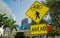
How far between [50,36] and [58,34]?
10.6 ft

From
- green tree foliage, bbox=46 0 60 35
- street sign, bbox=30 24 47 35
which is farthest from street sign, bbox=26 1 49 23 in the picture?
green tree foliage, bbox=46 0 60 35

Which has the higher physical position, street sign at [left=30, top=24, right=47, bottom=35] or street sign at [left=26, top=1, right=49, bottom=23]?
street sign at [left=26, top=1, right=49, bottom=23]

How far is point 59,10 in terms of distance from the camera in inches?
1511

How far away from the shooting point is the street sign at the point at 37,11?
8.34 meters

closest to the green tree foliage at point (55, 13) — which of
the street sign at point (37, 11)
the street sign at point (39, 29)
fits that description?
the street sign at point (37, 11)

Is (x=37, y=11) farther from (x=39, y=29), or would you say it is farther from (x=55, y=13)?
(x=55, y=13)

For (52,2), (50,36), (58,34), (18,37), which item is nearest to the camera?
(52,2)

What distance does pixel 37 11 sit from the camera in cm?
838

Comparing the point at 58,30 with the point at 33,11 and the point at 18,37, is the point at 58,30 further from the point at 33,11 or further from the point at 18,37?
the point at 33,11

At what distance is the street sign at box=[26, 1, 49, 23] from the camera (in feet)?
27.4

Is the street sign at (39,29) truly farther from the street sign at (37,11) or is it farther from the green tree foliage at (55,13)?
the green tree foliage at (55,13)

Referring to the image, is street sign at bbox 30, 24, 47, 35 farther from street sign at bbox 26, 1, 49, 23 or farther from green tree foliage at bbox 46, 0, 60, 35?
green tree foliage at bbox 46, 0, 60, 35

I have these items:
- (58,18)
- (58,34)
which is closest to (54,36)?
(58,34)

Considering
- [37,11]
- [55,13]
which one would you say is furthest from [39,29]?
[55,13]
